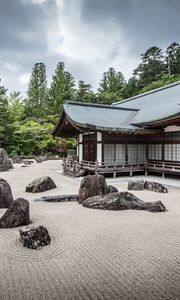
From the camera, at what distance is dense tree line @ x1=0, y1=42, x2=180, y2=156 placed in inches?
1115

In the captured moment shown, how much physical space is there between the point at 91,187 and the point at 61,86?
30835mm

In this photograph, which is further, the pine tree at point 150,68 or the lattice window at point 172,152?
the pine tree at point 150,68

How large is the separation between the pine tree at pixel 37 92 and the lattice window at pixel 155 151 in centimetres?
2286

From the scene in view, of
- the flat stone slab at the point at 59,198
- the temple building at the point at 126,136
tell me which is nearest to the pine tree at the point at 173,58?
the temple building at the point at 126,136

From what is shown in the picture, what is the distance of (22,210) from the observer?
5.29 metres

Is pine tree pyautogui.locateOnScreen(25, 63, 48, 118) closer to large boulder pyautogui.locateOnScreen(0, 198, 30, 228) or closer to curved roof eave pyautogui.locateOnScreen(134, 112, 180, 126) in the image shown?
curved roof eave pyautogui.locateOnScreen(134, 112, 180, 126)

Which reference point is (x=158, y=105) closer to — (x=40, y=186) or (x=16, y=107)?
(x=40, y=186)

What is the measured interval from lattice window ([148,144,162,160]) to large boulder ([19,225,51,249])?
11.3 m

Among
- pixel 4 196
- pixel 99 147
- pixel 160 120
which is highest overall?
pixel 160 120

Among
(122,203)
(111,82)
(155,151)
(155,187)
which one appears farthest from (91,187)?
(111,82)

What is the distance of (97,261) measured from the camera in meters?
3.67

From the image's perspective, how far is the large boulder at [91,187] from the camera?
767 cm

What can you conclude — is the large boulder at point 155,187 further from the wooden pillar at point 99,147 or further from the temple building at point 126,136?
the wooden pillar at point 99,147

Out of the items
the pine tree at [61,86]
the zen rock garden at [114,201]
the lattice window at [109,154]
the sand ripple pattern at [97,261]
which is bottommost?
the sand ripple pattern at [97,261]
